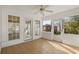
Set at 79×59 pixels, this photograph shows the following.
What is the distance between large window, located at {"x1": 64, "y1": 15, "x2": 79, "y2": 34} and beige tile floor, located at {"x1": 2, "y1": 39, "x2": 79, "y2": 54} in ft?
1.26

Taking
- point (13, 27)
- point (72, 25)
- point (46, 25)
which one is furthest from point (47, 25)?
point (13, 27)

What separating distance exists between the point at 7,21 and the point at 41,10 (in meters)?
0.85

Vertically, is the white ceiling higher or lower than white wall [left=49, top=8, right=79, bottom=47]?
higher

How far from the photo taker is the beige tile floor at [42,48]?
2.28 m

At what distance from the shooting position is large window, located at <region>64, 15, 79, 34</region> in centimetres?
234

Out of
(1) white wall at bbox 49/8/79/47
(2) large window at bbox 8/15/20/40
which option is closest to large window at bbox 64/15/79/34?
(1) white wall at bbox 49/8/79/47

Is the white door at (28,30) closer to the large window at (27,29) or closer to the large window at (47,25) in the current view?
the large window at (27,29)

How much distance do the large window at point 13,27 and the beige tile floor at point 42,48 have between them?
0.80ft

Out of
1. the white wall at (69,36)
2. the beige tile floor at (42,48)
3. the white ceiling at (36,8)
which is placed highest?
the white ceiling at (36,8)

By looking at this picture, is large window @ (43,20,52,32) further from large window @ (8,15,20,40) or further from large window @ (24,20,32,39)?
large window @ (8,15,20,40)

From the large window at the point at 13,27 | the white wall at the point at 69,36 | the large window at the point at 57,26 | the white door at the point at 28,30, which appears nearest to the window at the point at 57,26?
the large window at the point at 57,26

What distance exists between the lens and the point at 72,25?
2375 millimetres
